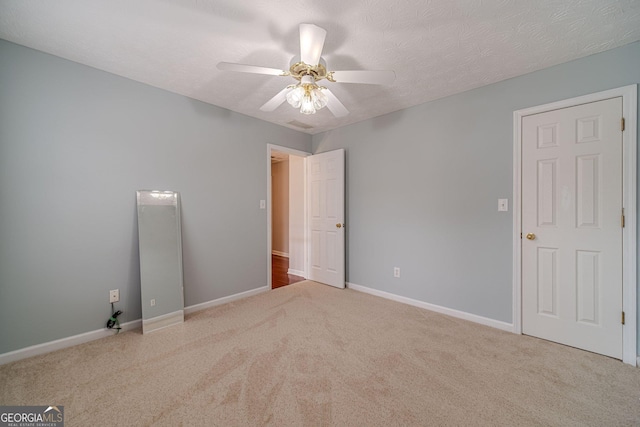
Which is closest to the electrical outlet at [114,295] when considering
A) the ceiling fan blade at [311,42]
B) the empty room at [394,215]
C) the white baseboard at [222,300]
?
the empty room at [394,215]

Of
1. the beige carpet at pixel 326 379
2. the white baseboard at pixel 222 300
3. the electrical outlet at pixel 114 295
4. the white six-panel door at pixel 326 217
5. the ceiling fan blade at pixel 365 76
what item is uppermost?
the ceiling fan blade at pixel 365 76

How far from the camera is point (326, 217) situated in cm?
402

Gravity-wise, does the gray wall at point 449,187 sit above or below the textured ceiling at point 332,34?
below

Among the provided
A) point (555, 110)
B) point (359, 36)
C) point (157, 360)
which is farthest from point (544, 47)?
point (157, 360)

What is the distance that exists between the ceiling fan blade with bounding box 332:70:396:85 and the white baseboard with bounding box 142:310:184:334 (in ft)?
9.02

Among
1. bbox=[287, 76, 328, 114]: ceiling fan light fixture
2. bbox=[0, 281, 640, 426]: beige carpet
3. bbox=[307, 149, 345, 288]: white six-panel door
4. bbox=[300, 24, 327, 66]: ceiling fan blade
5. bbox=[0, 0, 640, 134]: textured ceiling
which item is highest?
bbox=[0, 0, 640, 134]: textured ceiling

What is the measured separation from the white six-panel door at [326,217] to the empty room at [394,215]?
0.72 meters

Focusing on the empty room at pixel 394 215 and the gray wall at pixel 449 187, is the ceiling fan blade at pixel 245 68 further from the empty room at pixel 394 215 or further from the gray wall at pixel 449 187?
the gray wall at pixel 449 187

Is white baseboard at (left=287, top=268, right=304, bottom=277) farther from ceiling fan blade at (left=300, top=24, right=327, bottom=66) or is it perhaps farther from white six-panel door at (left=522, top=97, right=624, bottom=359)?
ceiling fan blade at (left=300, top=24, right=327, bottom=66)

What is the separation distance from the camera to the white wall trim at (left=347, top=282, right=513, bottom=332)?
2.51 m

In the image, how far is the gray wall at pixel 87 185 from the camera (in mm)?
1963

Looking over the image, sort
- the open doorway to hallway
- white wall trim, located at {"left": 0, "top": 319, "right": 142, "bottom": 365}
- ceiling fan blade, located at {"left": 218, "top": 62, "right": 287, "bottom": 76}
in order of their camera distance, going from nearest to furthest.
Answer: ceiling fan blade, located at {"left": 218, "top": 62, "right": 287, "bottom": 76} → white wall trim, located at {"left": 0, "top": 319, "right": 142, "bottom": 365} → the open doorway to hallway

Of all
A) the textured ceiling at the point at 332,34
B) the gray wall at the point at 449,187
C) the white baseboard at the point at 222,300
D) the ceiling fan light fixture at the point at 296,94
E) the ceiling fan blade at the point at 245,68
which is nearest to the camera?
the textured ceiling at the point at 332,34

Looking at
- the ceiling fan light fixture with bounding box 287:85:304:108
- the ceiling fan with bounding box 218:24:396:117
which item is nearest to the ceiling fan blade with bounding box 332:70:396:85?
the ceiling fan with bounding box 218:24:396:117
